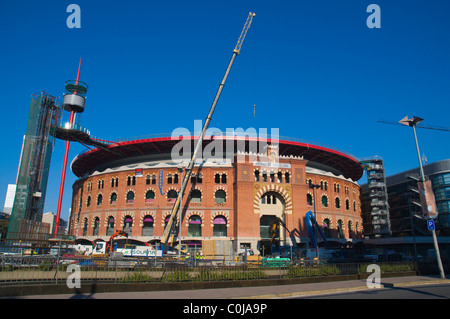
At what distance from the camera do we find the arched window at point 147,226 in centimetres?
4984

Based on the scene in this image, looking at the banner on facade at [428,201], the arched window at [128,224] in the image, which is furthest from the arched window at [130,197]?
the banner on facade at [428,201]

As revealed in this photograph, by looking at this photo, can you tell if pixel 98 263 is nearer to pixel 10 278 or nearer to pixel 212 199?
pixel 10 278

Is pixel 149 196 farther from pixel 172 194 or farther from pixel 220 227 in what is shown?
pixel 220 227

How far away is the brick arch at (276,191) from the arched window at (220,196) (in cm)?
481

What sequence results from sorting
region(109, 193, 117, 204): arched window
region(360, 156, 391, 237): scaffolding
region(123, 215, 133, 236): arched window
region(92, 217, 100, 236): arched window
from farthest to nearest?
region(360, 156, 391, 237): scaffolding → region(92, 217, 100, 236): arched window → region(109, 193, 117, 204): arched window → region(123, 215, 133, 236): arched window

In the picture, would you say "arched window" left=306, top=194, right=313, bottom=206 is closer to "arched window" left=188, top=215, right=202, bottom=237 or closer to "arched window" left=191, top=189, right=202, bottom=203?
"arched window" left=191, top=189, right=202, bottom=203

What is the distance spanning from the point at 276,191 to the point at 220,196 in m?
8.45

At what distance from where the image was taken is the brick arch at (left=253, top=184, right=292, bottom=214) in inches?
1870

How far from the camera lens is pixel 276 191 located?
48625mm

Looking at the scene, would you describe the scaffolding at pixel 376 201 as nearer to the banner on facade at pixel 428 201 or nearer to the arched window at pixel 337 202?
the arched window at pixel 337 202

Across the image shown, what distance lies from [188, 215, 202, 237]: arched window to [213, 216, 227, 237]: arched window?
2236 mm

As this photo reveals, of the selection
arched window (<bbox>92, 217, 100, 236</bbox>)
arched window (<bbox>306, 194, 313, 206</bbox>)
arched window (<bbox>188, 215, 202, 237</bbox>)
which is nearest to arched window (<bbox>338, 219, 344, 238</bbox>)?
arched window (<bbox>306, 194, 313, 206</bbox>)
